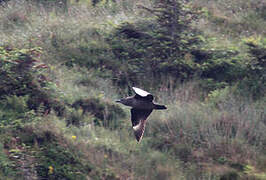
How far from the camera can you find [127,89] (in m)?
9.33

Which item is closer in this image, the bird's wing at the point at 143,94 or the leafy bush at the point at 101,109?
the bird's wing at the point at 143,94

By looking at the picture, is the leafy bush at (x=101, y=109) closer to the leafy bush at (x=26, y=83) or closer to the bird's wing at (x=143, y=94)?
the leafy bush at (x=26, y=83)

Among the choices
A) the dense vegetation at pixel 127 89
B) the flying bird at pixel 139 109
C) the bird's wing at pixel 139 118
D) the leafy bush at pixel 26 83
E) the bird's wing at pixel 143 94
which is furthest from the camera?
the leafy bush at pixel 26 83

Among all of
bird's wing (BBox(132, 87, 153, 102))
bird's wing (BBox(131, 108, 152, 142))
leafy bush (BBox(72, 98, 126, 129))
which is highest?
bird's wing (BBox(132, 87, 153, 102))

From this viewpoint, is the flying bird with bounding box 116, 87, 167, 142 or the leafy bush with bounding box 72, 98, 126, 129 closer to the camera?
the flying bird with bounding box 116, 87, 167, 142

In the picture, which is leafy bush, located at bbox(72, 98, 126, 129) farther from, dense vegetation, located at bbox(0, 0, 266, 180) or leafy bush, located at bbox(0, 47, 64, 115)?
leafy bush, located at bbox(0, 47, 64, 115)

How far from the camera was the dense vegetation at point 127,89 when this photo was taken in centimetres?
721

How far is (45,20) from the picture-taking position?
11.2 meters


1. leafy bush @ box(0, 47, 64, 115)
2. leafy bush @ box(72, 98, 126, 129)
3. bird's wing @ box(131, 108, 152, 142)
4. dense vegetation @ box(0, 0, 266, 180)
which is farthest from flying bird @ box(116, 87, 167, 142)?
leafy bush @ box(0, 47, 64, 115)

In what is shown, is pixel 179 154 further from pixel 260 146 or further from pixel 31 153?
pixel 31 153

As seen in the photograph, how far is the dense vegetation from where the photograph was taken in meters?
7.21

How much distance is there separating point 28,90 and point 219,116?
12.6ft

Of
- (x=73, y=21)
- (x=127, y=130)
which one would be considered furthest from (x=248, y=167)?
(x=73, y=21)

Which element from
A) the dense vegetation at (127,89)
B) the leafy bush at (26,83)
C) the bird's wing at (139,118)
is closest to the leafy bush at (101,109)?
the dense vegetation at (127,89)
